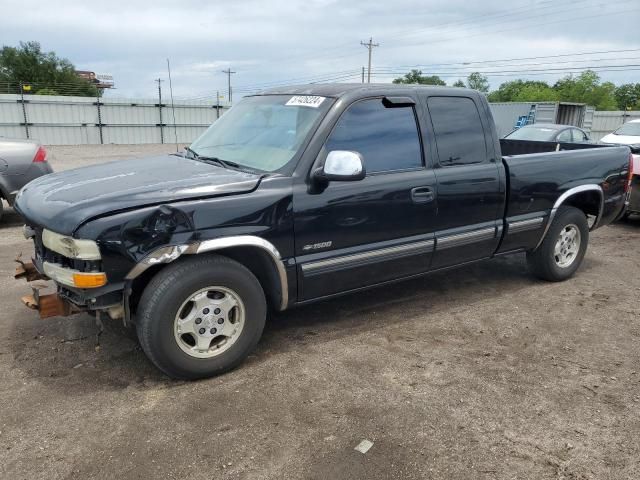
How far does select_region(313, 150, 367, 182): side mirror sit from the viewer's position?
11.2ft

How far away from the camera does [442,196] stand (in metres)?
4.22

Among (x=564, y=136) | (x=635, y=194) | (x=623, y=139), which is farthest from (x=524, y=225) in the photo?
(x=623, y=139)

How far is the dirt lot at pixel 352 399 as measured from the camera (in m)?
2.65

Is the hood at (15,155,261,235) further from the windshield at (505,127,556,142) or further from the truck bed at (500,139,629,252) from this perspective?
the windshield at (505,127,556,142)

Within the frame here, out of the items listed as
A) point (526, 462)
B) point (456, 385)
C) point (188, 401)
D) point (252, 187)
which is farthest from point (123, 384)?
point (526, 462)

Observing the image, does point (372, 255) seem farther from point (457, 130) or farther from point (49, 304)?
point (49, 304)

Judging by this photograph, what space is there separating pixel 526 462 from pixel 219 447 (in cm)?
156

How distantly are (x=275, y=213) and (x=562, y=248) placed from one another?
3.50m

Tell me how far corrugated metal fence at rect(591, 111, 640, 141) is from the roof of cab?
1106 inches

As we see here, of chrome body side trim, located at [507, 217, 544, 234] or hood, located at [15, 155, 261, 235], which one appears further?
chrome body side trim, located at [507, 217, 544, 234]

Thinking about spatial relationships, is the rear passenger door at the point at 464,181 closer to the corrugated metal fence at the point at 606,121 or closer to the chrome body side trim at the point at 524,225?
the chrome body side trim at the point at 524,225

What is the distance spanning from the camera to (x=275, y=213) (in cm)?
344

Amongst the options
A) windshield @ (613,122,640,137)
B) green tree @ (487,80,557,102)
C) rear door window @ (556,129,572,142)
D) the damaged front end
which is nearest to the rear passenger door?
the damaged front end

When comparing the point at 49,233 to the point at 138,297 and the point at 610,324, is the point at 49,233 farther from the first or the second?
the point at 610,324
